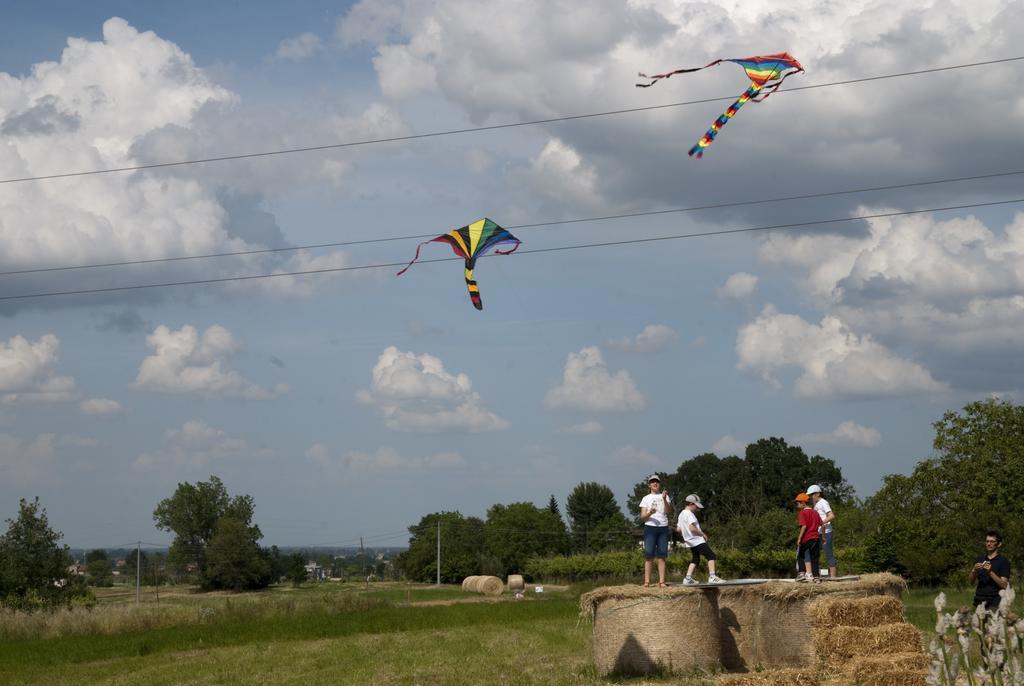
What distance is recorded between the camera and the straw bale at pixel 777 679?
43.2 feet

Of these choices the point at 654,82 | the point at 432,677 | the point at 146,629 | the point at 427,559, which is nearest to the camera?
the point at 654,82

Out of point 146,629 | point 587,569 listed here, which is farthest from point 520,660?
point 587,569

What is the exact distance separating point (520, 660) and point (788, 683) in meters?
7.39

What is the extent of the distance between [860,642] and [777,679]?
120 cm

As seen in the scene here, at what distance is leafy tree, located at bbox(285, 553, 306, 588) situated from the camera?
9669 centimetres

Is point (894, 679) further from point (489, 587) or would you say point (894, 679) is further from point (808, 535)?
point (489, 587)

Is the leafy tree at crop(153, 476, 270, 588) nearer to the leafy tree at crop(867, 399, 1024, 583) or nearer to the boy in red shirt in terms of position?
the leafy tree at crop(867, 399, 1024, 583)

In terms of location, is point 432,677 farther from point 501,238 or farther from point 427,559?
point 427,559

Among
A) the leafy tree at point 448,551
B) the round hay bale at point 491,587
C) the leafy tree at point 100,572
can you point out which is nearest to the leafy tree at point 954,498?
the round hay bale at point 491,587

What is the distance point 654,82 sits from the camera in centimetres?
1611

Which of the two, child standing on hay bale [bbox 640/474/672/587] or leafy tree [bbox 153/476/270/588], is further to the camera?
leafy tree [bbox 153/476/270/588]

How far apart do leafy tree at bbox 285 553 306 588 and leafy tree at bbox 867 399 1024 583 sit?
56.4 m

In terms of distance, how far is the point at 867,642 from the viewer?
13.5 m

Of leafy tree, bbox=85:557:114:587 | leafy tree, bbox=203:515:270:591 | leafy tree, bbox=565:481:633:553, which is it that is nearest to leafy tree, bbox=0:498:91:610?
leafy tree, bbox=203:515:270:591
